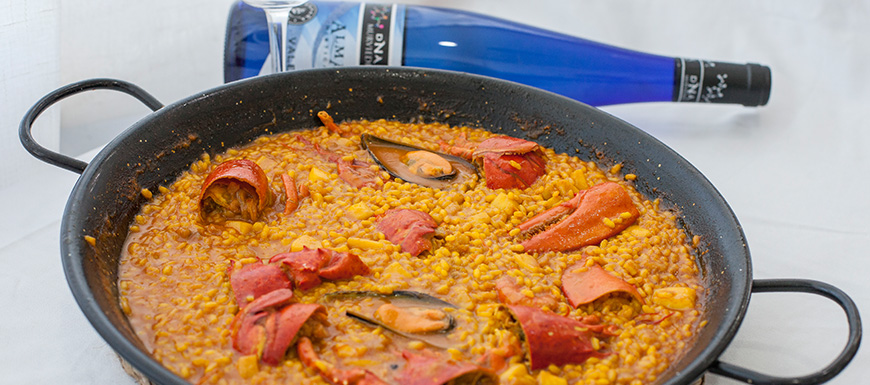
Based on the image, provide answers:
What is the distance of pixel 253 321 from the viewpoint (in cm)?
154

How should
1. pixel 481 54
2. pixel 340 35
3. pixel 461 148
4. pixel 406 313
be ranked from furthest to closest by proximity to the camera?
pixel 481 54 → pixel 340 35 → pixel 461 148 → pixel 406 313

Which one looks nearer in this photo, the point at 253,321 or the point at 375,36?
the point at 253,321

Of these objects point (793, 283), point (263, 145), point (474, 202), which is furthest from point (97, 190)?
point (793, 283)

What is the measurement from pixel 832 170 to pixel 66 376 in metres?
2.62

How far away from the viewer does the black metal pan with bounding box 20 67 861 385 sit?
1.47 m

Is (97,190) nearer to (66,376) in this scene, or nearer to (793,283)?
(66,376)

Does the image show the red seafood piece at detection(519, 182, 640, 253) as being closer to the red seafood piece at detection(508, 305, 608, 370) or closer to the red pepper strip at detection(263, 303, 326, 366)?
the red seafood piece at detection(508, 305, 608, 370)

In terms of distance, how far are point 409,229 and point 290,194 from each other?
0.37 m

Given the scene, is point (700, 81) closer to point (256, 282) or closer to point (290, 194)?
point (290, 194)

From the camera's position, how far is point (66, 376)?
5.91ft

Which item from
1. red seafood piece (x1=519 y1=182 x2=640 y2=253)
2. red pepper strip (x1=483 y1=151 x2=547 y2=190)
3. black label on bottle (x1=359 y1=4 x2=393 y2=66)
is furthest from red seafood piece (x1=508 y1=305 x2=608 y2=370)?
black label on bottle (x1=359 y1=4 x2=393 y2=66)

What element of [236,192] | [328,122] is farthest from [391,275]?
[328,122]

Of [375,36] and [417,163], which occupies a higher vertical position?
[375,36]

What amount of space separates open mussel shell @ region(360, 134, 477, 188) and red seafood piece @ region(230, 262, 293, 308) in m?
0.60
